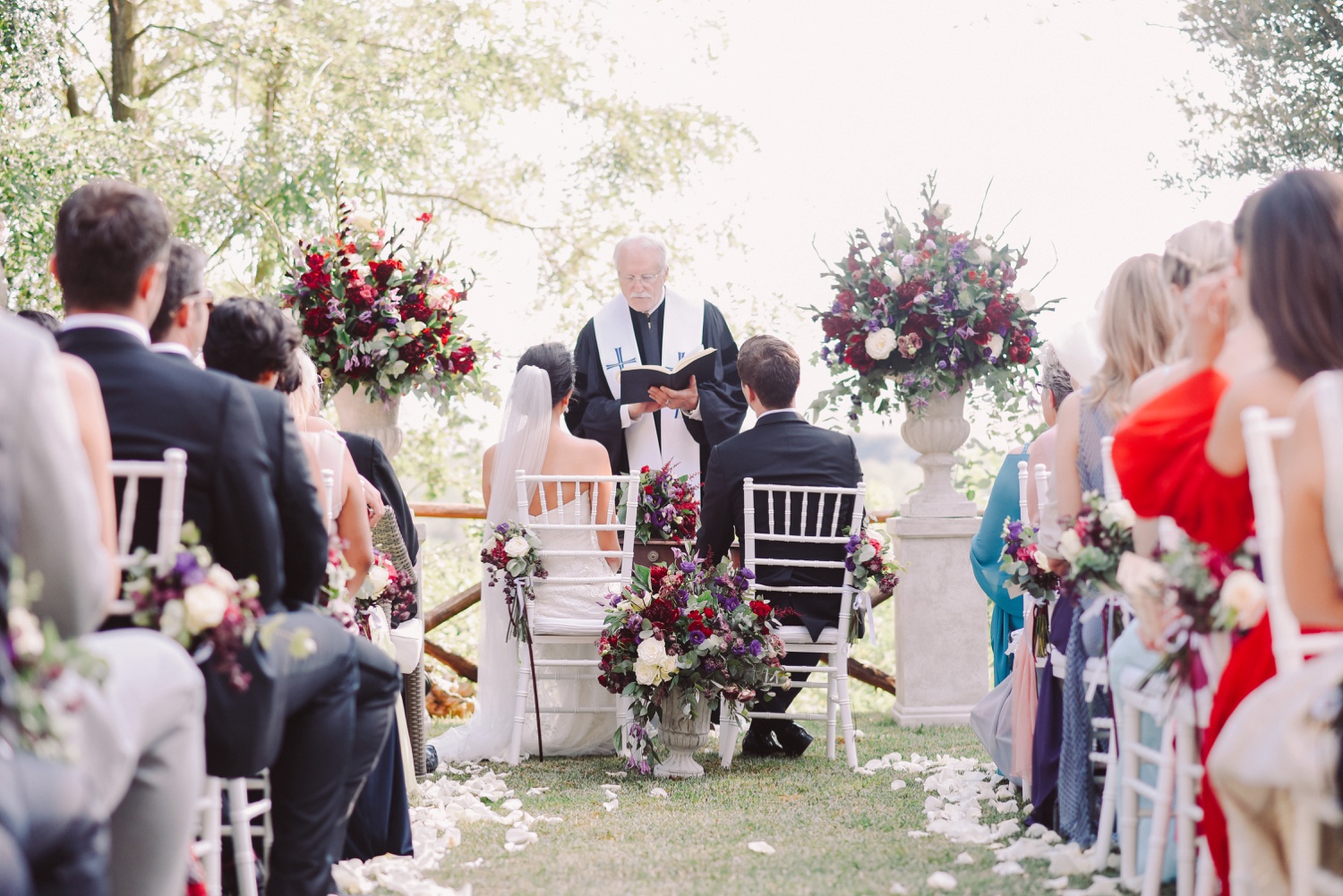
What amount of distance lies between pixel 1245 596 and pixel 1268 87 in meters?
6.12

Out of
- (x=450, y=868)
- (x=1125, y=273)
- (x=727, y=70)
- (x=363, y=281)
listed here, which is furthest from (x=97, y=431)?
(x=727, y=70)

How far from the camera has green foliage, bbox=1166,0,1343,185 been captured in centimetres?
712

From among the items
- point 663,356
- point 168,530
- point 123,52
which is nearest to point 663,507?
point 663,356

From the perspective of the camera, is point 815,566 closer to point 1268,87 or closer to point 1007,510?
point 1007,510

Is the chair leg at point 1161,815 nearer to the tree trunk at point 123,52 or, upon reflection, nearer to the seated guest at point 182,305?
the seated guest at point 182,305

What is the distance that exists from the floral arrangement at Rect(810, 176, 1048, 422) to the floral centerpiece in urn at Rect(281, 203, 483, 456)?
171 centimetres

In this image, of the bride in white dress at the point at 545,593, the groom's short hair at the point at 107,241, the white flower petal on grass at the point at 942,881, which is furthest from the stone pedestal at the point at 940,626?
the groom's short hair at the point at 107,241

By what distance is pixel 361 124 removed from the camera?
9.48 meters

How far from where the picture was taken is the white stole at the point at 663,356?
625cm

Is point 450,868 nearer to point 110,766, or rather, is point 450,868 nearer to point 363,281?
point 110,766

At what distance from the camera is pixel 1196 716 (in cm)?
255

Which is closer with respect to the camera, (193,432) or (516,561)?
(193,432)

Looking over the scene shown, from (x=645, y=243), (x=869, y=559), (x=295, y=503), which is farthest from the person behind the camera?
(x=645, y=243)

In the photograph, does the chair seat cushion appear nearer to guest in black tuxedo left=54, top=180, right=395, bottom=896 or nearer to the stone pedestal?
the stone pedestal
